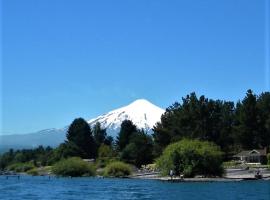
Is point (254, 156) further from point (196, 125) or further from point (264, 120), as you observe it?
point (196, 125)

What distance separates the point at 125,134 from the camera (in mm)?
154625

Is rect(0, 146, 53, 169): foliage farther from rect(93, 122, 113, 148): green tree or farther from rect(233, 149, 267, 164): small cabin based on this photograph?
rect(233, 149, 267, 164): small cabin

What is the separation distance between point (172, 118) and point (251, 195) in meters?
72.9

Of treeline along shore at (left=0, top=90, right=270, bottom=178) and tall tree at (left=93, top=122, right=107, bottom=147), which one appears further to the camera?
tall tree at (left=93, top=122, right=107, bottom=147)

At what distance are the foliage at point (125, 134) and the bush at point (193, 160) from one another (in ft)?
176

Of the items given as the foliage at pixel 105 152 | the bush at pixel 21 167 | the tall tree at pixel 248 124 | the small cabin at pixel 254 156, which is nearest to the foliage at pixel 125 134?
the foliage at pixel 105 152

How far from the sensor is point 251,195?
58625 millimetres

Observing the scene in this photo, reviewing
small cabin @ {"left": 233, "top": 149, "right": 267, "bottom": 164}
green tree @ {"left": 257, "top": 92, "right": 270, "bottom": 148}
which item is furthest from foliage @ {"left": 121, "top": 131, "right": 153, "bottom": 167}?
green tree @ {"left": 257, "top": 92, "right": 270, "bottom": 148}

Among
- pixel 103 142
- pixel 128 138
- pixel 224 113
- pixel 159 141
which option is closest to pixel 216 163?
pixel 159 141

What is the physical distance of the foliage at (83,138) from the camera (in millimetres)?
155500

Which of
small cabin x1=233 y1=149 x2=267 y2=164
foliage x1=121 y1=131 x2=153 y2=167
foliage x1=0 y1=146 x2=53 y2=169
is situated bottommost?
small cabin x1=233 y1=149 x2=267 y2=164

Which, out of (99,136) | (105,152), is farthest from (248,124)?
(99,136)

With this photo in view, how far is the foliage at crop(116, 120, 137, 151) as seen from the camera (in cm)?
15362

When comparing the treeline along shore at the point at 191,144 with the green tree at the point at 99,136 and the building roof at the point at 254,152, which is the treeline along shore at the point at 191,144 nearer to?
the building roof at the point at 254,152
